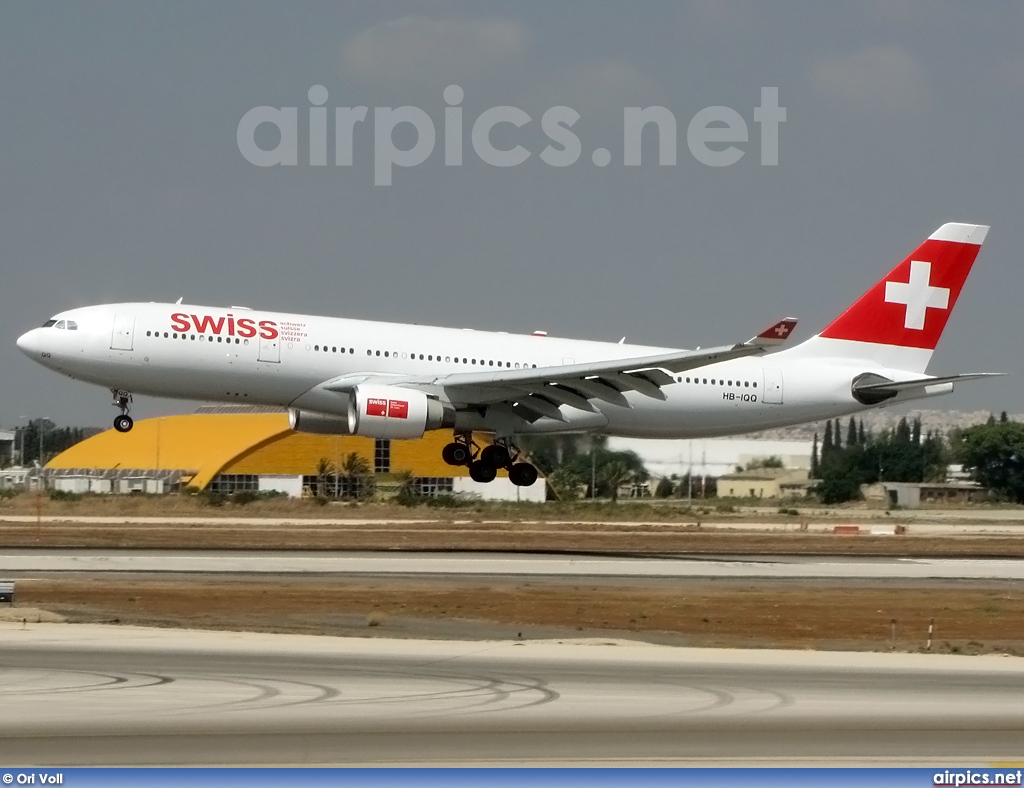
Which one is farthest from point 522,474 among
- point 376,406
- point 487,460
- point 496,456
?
point 376,406

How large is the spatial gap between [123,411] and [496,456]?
10329 mm

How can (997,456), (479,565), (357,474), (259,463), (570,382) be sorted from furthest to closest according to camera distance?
(997,456) < (259,463) < (357,474) < (570,382) < (479,565)

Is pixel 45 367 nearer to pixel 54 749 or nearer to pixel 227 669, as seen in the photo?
pixel 227 669

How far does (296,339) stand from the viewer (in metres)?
38.7

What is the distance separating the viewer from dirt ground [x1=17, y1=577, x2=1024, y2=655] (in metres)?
23.5

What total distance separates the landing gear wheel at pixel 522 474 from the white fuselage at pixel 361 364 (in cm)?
104

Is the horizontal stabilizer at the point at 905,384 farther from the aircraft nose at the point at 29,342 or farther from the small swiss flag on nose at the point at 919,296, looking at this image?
the aircraft nose at the point at 29,342

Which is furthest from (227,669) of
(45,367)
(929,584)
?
(45,367)

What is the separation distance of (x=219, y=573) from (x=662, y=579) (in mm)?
9682

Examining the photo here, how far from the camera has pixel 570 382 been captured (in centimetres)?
3950

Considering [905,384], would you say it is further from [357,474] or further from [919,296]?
[357,474]

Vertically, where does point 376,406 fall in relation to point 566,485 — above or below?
above

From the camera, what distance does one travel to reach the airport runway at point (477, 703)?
13.1 m

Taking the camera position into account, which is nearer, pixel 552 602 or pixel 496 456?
pixel 552 602
